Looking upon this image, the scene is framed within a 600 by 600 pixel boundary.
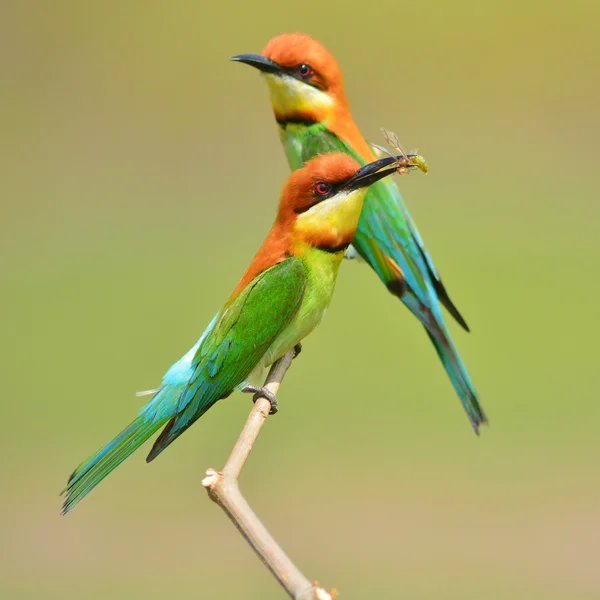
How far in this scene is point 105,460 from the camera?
1.78m

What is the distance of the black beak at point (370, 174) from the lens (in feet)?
6.26

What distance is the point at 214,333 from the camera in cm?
206

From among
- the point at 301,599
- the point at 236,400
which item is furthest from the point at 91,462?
the point at 236,400

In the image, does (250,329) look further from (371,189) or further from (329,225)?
(371,189)

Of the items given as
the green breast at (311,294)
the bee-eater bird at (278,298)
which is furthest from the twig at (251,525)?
the green breast at (311,294)

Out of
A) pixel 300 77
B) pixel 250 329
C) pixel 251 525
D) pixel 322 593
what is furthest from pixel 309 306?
pixel 322 593

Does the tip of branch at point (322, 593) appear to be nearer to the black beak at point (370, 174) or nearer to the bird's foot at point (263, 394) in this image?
the bird's foot at point (263, 394)

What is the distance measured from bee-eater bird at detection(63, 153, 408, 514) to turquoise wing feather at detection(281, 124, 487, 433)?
1.77ft

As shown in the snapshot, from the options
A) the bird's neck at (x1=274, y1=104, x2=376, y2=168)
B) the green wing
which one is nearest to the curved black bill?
the bird's neck at (x1=274, y1=104, x2=376, y2=168)

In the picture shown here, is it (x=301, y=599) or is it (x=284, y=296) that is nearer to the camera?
(x=301, y=599)

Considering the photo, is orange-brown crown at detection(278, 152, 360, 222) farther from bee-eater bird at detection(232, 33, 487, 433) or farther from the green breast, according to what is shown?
bee-eater bird at detection(232, 33, 487, 433)

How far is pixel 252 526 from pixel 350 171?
3.17 ft

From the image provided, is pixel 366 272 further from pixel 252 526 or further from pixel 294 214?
pixel 252 526

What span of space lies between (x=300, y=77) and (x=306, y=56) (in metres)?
0.05
